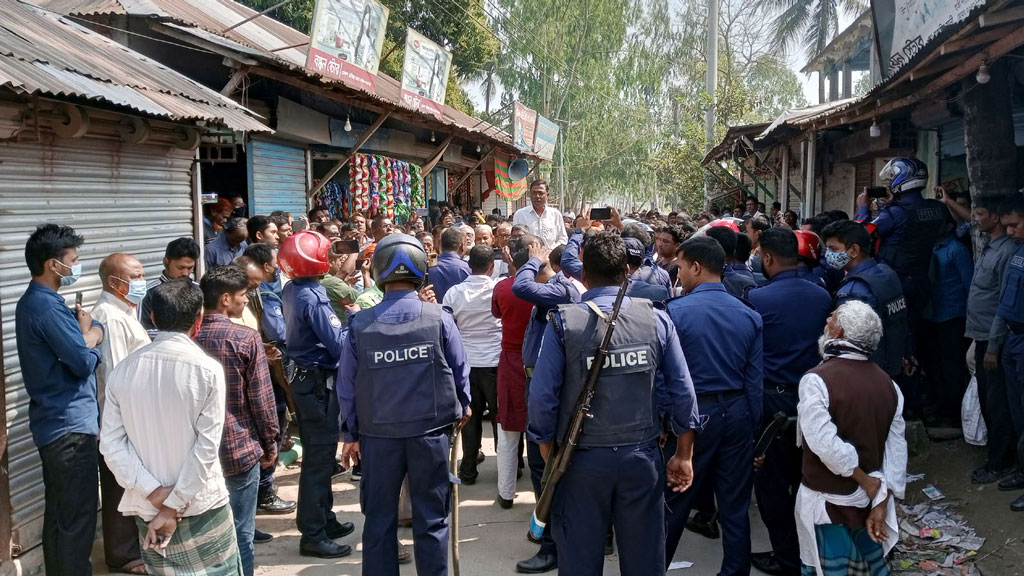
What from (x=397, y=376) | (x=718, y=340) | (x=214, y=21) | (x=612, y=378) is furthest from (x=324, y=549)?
(x=214, y=21)

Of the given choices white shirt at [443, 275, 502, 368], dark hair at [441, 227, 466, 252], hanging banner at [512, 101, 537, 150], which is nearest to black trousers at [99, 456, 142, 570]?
white shirt at [443, 275, 502, 368]

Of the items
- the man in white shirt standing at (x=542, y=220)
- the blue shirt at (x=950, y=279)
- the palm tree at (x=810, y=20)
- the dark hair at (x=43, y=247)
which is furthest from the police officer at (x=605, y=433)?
the palm tree at (x=810, y=20)

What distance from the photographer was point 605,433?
10.9 feet

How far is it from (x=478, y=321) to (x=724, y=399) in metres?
2.47

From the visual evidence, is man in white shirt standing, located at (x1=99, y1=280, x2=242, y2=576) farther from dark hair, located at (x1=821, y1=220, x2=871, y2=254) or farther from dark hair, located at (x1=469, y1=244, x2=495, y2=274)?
dark hair, located at (x1=821, y1=220, x2=871, y2=254)

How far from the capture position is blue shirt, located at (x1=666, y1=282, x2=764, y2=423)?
403 cm

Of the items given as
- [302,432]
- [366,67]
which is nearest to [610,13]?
[366,67]

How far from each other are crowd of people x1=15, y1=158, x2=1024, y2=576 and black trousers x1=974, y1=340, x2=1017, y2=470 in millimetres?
16

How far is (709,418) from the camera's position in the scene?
404 cm

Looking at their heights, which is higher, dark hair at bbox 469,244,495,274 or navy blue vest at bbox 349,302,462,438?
dark hair at bbox 469,244,495,274

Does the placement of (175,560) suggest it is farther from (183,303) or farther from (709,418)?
(709,418)

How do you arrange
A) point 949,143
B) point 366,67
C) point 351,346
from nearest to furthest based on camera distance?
point 351,346 < point 949,143 < point 366,67

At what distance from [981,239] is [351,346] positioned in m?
4.94

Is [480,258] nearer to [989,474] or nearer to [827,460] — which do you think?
[827,460]
